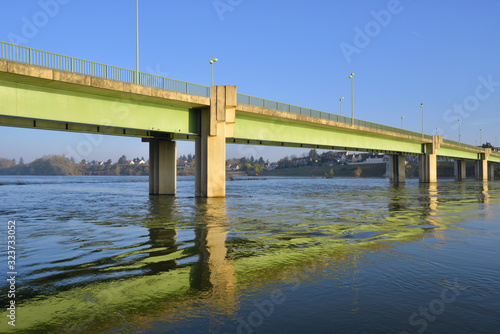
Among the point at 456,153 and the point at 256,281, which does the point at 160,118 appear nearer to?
the point at 256,281

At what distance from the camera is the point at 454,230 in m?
15.0

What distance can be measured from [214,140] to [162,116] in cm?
506

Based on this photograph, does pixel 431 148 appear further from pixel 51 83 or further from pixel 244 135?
pixel 51 83

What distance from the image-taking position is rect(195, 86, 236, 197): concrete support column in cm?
3391

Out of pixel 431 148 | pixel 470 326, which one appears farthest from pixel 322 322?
pixel 431 148

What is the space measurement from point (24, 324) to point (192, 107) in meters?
29.7

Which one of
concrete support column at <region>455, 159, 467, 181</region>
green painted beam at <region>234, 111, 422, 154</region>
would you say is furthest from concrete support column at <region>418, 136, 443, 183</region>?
concrete support column at <region>455, 159, 467, 181</region>

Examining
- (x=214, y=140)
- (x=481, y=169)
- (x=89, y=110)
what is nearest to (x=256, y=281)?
(x=89, y=110)

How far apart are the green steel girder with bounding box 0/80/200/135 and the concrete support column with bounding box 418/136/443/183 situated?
61689 millimetres

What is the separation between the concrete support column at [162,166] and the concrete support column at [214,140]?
22.3 feet

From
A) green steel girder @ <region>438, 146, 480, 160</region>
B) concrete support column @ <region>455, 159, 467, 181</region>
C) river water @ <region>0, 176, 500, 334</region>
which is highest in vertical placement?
green steel girder @ <region>438, 146, 480, 160</region>

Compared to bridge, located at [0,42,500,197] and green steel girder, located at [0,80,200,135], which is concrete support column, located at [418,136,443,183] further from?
green steel girder, located at [0,80,200,135]

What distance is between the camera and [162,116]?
3188 centimetres

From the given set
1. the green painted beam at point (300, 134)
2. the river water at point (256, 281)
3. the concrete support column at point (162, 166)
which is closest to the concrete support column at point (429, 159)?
the green painted beam at point (300, 134)
